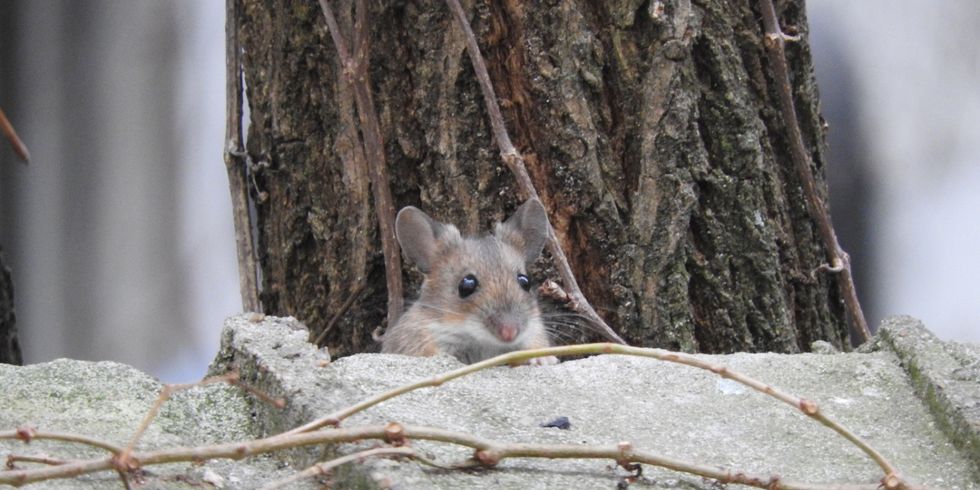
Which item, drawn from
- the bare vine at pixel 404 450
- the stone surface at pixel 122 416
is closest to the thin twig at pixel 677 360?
the bare vine at pixel 404 450

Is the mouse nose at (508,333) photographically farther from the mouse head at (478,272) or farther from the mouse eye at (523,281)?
the mouse eye at (523,281)

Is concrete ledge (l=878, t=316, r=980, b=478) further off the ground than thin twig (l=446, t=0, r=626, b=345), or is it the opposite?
thin twig (l=446, t=0, r=626, b=345)

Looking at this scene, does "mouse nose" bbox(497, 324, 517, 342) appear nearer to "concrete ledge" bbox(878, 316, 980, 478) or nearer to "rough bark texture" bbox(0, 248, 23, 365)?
"concrete ledge" bbox(878, 316, 980, 478)

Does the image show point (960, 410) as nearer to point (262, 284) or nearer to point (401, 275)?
point (401, 275)

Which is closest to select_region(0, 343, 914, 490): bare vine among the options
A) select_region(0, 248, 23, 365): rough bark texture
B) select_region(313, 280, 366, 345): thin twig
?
select_region(313, 280, 366, 345): thin twig

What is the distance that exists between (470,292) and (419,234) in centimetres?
27

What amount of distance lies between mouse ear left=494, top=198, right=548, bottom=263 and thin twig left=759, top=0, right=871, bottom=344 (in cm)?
100

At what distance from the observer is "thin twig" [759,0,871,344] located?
4.27 metres

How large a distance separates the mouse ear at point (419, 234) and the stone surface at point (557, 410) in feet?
3.59

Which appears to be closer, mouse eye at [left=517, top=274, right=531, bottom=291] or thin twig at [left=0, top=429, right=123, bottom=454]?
thin twig at [left=0, top=429, right=123, bottom=454]

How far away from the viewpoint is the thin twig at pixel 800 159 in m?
4.27

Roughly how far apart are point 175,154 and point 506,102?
2115mm

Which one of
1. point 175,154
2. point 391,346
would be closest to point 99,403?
point 391,346

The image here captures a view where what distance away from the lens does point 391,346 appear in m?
4.23
